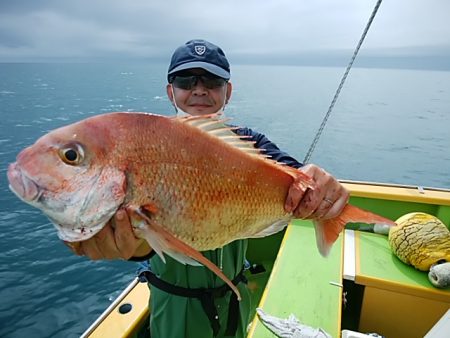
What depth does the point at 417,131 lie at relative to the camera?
26797 mm

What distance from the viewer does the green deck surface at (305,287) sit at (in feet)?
7.44

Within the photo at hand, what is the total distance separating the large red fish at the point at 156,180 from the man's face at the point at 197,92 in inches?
39.3

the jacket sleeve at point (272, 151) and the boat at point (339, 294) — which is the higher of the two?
the jacket sleeve at point (272, 151)

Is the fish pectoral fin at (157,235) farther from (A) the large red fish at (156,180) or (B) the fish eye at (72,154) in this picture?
(B) the fish eye at (72,154)

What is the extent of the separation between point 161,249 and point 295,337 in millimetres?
1325

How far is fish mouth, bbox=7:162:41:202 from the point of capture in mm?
1061

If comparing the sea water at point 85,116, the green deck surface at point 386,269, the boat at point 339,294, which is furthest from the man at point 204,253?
the sea water at point 85,116

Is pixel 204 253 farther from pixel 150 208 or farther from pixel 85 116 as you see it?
pixel 85 116

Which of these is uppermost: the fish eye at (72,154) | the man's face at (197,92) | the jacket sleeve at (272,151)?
the man's face at (197,92)

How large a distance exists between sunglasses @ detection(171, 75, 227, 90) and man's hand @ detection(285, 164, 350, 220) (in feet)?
3.54

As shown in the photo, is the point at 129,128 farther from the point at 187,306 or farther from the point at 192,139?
the point at 187,306

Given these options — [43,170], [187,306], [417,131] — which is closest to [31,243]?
[187,306]

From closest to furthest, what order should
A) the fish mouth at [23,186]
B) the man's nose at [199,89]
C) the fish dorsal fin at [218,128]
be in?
the fish mouth at [23,186] < the fish dorsal fin at [218,128] < the man's nose at [199,89]

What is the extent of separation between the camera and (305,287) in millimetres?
2584
